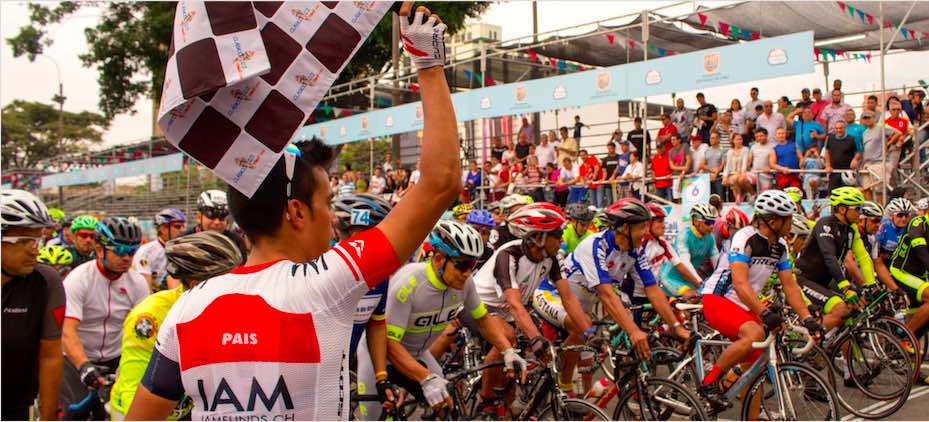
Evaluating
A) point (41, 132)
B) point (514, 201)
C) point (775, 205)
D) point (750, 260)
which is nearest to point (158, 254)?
point (514, 201)

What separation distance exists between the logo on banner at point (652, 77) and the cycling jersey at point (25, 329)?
34.8 ft

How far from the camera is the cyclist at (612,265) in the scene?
284 inches

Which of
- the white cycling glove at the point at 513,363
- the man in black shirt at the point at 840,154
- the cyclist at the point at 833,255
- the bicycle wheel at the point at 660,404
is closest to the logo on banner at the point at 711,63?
the man in black shirt at the point at 840,154

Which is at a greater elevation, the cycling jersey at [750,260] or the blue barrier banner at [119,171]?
the blue barrier banner at [119,171]

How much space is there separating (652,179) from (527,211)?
325 inches

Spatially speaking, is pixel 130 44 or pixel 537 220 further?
pixel 130 44

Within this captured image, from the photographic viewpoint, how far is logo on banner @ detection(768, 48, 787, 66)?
11.4 meters

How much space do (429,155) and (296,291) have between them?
0.46m

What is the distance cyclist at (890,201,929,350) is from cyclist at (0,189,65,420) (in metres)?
8.94

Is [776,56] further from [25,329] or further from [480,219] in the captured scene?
[25,329]

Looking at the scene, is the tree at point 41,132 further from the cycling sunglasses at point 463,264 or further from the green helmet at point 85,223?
the cycling sunglasses at point 463,264

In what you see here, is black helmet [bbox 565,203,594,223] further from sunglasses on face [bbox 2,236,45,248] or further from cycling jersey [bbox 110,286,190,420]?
sunglasses on face [bbox 2,236,45,248]

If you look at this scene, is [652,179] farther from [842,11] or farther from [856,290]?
[856,290]

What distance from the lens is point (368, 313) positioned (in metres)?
5.12
